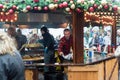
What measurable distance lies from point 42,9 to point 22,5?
41 centimetres

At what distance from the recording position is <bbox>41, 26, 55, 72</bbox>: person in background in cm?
888

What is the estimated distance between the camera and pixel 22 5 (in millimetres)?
7512

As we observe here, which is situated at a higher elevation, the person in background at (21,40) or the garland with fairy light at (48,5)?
the garland with fairy light at (48,5)

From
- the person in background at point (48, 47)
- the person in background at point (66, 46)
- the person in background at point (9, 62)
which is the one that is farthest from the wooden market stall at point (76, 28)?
the person in background at point (9, 62)

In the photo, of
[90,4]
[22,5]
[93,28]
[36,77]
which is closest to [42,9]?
[22,5]

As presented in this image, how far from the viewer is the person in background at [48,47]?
8883 mm

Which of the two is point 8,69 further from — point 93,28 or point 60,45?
point 93,28

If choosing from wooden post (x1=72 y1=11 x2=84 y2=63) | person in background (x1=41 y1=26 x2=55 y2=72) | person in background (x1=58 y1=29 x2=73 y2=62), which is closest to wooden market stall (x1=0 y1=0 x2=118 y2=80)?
wooden post (x1=72 y1=11 x2=84 y2=63)

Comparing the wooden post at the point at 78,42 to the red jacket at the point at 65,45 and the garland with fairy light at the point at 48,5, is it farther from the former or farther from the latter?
the garland with fairy light at the point at 48,5

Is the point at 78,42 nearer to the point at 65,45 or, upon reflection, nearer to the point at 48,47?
the point at 65,45

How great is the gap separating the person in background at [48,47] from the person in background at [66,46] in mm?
391

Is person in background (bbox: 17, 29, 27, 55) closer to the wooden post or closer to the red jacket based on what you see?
the red jacket

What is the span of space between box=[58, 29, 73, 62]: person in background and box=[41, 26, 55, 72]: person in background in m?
0.39

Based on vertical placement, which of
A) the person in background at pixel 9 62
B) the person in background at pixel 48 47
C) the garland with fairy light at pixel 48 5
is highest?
the garland with fairy light at pixel 48 5
